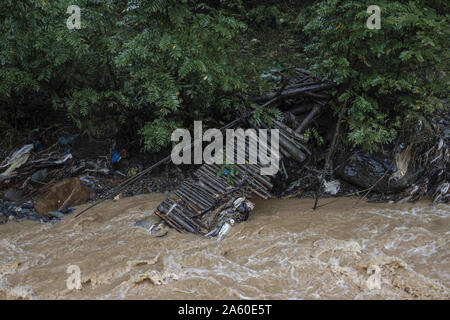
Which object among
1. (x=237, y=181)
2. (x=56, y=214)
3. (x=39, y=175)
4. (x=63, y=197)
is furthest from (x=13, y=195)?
(x=237, y=181)

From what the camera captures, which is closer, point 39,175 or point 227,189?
point 227,189

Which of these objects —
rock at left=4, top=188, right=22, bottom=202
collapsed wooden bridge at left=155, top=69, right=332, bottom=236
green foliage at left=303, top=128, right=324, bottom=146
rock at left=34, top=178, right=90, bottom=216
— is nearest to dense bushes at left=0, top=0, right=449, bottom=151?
green foliage at left=303, top=128, right=324, bottom=146

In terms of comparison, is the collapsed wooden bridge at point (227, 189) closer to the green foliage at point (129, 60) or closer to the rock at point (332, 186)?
the rock at point (332, 186)

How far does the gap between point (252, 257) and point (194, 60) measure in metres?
2.55

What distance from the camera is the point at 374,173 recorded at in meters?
4.79

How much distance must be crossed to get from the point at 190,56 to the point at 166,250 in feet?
8.13

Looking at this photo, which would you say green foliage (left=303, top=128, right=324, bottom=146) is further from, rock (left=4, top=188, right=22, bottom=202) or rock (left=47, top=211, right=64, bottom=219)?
rock (left=4, top=188, right=22, bottom=202)

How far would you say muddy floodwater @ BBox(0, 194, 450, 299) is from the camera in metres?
2.84

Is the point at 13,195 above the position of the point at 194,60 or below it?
below

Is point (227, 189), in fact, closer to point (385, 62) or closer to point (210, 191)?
point (210, 191)

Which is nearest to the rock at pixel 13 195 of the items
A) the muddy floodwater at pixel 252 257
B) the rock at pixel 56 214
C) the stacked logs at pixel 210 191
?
the muddy floodwater at pixel 252 257

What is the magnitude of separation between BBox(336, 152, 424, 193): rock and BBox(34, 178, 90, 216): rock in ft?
13.5

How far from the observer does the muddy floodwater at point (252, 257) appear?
2838 mm

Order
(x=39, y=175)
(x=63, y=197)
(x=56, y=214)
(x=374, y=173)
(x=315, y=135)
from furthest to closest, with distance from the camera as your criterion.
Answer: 1. (x=39, y=175)
2. (x=315, y=135)
3. (x=63, y=197)
4. (x=374, y=173)
5. (x=56, y=214)
